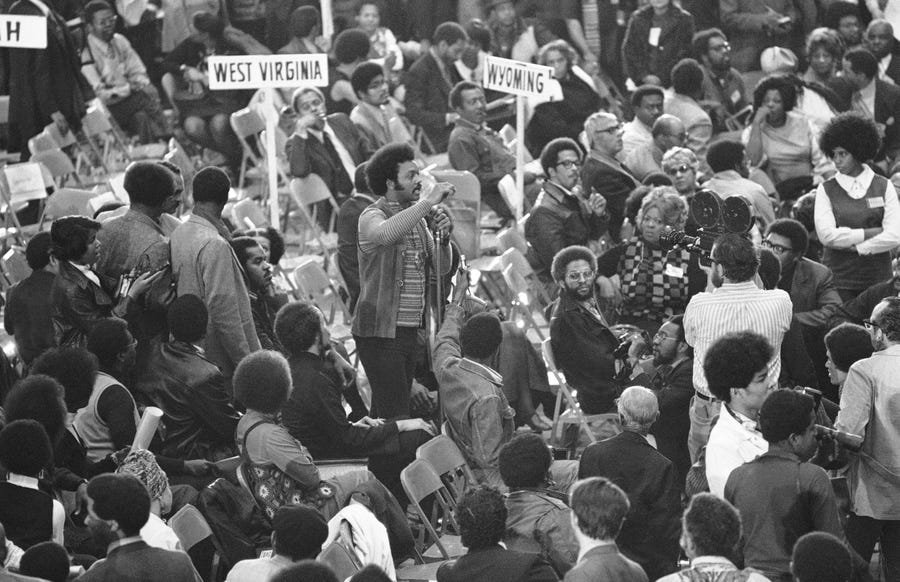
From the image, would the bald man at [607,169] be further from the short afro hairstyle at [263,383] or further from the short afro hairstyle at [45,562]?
the short afro hairstyle at [45,562]

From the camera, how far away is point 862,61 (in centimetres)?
1095

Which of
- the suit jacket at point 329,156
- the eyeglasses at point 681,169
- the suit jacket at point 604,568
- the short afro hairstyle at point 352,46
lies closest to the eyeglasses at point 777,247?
the eyeglasses at point 681,169

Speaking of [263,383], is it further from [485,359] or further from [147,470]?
[485,359]

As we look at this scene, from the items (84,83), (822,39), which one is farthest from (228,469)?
(822,39)

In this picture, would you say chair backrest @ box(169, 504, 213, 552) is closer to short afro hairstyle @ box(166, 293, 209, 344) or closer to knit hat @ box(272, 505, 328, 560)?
knit hat @ box(272, 505, 328, 560)

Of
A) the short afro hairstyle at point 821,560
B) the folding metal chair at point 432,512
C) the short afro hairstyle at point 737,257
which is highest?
the short afro hairstyle at point 737,257

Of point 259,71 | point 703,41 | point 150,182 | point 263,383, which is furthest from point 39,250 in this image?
point 703,41

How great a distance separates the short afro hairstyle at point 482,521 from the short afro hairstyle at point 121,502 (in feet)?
3.37

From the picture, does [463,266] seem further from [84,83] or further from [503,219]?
[84,83]

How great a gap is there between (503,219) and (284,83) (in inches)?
97.5

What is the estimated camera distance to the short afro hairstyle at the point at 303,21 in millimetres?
12508

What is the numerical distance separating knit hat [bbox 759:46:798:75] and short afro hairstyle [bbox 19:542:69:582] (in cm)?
898

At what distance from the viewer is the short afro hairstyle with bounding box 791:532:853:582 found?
4527 millimetres

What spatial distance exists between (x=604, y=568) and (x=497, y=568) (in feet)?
1.84
